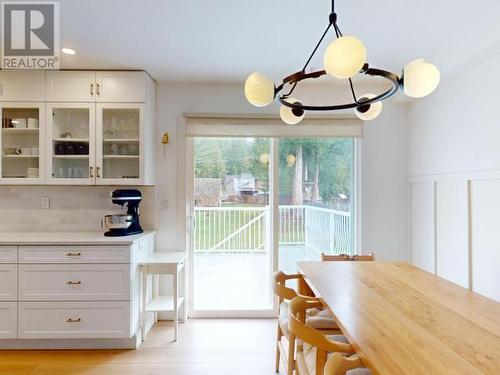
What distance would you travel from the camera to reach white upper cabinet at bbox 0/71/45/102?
2.82 metres

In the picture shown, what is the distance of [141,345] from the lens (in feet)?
8.86

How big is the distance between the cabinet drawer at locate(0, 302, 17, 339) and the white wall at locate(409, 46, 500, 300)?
12.0 ft

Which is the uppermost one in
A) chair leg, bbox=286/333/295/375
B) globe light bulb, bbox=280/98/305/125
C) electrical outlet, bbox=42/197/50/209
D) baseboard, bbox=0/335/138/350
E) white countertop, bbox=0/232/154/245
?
globe light bulb, bbox=280/98/305/125

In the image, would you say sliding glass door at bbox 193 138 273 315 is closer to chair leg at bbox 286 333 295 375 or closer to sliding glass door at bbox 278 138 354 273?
sliding glass door at bbox 278 138 354 273

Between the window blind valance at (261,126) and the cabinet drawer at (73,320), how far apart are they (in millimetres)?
1768

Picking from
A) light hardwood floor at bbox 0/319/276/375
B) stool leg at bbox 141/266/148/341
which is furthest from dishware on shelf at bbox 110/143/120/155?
light hardwood floor at bbox 0/319/276/375

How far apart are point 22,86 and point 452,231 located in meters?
4.04

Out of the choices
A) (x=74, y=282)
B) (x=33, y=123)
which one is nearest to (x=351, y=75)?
(x=74, y=282)

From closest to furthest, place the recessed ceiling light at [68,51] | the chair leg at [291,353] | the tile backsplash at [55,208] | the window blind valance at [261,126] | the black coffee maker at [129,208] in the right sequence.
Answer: the chair leg at [291,353], the recessed ceiling light at [68,51], the black coffee maker at [129,208], the tile backsplash at [55,208], the window blind valance at [261,126]

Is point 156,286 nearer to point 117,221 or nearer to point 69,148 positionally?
point 117,221

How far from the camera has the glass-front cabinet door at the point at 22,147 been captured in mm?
2852

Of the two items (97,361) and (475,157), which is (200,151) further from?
(475,157)

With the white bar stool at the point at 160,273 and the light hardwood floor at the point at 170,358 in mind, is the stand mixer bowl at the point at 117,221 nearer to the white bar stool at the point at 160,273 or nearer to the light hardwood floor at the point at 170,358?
the white bar stool at the point at 160,273

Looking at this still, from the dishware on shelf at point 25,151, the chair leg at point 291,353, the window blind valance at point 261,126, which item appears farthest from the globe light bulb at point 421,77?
the dishware on shelf at point 25,151
